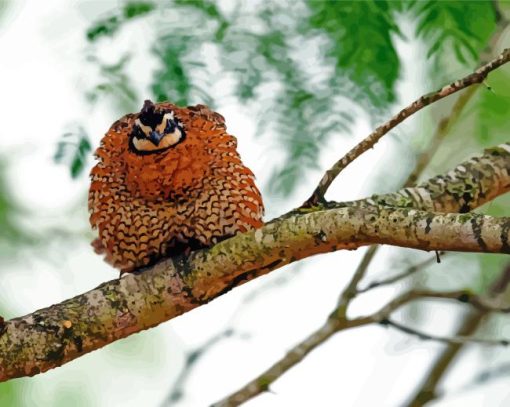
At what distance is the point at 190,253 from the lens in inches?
196

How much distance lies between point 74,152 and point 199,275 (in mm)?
1114

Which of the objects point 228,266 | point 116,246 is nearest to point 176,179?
point 116,246

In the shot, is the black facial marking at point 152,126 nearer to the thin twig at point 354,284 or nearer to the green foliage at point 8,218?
the thin twig at point 354,284

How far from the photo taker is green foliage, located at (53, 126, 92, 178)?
5258mm

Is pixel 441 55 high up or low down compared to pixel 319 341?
up

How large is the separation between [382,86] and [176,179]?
1.28 metres

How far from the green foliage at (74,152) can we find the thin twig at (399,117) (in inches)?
54.2

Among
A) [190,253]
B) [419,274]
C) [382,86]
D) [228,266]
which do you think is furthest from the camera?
[419,274]

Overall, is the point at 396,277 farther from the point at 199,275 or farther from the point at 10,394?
the point at 10,394

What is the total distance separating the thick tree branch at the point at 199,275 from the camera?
412 cm

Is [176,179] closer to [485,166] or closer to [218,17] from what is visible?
[218,17]

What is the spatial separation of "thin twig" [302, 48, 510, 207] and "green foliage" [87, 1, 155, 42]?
1941mm

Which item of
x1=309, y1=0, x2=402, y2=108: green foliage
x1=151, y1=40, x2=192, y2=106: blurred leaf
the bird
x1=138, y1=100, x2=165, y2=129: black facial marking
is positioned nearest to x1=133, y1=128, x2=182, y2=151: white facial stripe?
the bird

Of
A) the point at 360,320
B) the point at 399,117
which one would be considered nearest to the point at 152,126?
the point at 399,117
